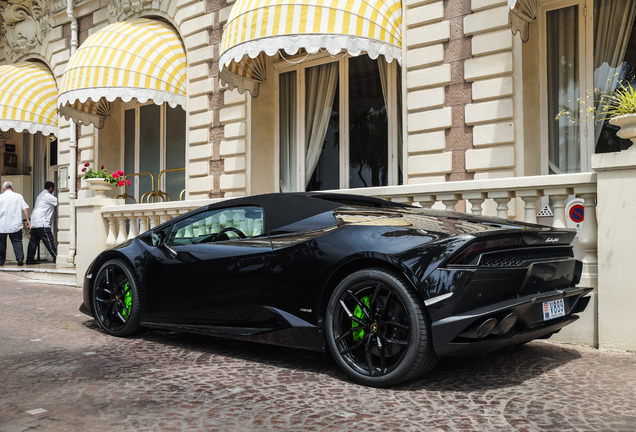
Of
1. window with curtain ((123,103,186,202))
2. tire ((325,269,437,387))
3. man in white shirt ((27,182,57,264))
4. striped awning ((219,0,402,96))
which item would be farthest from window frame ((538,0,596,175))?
man in white shirt ((27,182,57,264))

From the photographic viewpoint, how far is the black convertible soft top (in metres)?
4.66

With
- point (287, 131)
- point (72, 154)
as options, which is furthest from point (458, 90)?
point (72, 154)

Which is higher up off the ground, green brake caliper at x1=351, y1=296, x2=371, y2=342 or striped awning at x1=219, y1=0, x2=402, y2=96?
striped awning at x1=219, y1=0, x2=402, y2=96

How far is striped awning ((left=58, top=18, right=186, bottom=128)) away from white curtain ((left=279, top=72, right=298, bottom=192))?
213 cm

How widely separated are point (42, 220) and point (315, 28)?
898 cm

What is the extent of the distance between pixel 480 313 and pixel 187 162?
30.7 feet

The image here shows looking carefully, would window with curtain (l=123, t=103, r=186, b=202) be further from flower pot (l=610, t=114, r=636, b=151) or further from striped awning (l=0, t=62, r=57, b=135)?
flower pot (l=610, t=114, r=636, b=151)

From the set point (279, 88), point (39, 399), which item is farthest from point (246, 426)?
point (279, 88)

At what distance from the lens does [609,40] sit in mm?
7766

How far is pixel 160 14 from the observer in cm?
1281

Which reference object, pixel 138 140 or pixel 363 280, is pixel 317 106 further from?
pixel 363 280

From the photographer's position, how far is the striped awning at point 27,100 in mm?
14195

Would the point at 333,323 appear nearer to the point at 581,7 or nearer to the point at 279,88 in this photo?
the point at 581,7

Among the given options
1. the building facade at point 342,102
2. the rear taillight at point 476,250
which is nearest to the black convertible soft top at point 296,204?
the rear taillight at point 476,250
